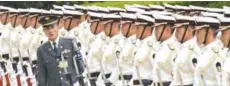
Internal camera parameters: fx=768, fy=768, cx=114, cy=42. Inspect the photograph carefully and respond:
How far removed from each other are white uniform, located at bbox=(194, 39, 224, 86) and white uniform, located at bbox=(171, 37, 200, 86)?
0.29 meters

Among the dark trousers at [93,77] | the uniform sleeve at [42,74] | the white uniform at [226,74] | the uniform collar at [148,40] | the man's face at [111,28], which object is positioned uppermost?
the man's face at [111,28]

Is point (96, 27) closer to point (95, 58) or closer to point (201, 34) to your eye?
point (95, 58)

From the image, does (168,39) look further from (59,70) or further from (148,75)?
(59,70)

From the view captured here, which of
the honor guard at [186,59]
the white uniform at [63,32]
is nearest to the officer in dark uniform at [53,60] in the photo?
the honor guard at [186,59]

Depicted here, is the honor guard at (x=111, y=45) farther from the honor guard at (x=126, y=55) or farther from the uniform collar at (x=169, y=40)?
the uniform collar at (x=169, y=40)

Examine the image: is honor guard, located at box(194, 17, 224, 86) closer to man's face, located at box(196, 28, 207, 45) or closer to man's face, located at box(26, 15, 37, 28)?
man's face, located at box(196, 28, 207, 45)

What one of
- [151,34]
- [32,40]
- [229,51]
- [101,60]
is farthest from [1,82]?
[229,51]

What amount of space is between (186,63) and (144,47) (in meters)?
1.07

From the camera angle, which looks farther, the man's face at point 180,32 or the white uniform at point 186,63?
the man's face at point 180,32

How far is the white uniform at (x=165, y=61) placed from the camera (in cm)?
978

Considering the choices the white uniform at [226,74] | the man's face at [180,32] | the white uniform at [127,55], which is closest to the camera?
the white uniform at [226,74]

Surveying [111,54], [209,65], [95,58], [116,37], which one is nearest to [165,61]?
[209,65]

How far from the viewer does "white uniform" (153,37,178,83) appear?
385 inches

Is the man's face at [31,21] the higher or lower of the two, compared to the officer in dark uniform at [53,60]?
higher
